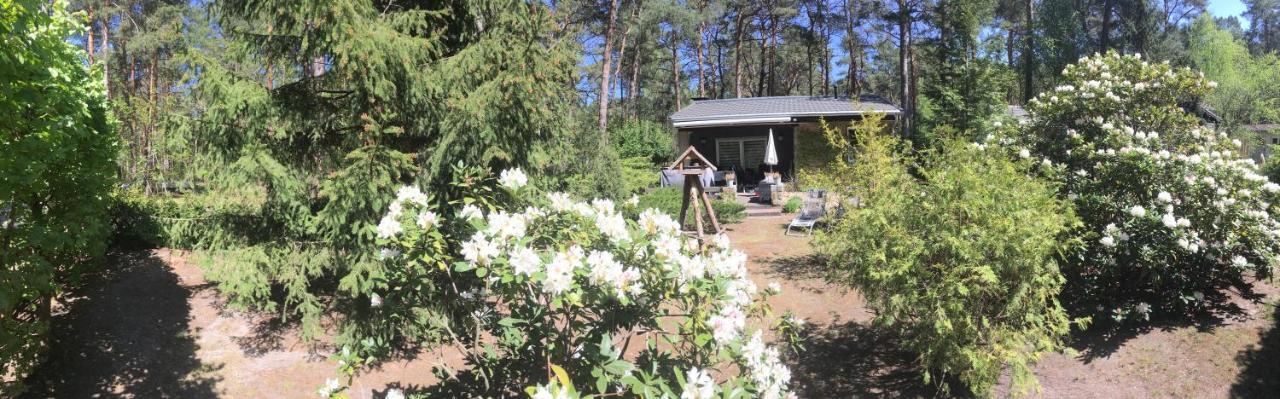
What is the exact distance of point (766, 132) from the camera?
62.5 feet

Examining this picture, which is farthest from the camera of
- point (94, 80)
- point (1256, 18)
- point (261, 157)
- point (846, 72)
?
point (1256, 18)

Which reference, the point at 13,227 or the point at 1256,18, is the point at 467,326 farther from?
the point at 1256,18

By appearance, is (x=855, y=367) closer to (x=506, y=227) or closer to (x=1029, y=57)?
(x=506, y=227)

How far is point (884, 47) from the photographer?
33500mm

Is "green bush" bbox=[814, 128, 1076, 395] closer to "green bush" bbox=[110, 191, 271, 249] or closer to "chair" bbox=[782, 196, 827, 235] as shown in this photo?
"green bush" bbox=[110, 191, 271, 249]

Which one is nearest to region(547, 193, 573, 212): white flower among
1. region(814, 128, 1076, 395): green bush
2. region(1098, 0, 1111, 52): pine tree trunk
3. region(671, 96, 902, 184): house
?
region(814, 128, 1076, 395): green bush

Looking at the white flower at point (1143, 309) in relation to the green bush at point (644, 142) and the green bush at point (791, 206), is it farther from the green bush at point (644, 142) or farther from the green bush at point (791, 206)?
the green bush at point (644, 142)

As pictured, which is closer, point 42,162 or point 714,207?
point 42,162

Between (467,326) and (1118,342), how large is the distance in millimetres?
5858

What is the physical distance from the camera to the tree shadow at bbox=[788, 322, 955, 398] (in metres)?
5.16

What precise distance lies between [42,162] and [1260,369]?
30.8 ft

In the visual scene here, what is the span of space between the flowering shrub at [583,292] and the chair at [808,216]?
29.0ft

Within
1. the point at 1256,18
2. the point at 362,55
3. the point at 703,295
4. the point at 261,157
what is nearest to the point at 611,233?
the point at 703,295

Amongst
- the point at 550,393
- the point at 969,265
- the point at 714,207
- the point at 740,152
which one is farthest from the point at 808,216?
the point at 550,393
